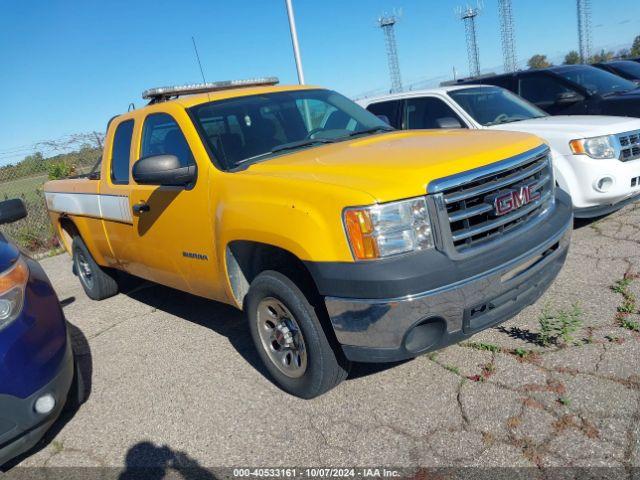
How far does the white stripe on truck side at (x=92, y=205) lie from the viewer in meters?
4.45

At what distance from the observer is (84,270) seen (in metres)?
6.17

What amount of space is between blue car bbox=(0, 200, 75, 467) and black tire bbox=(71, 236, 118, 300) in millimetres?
2674

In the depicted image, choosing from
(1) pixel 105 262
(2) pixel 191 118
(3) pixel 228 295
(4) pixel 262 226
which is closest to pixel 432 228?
(4) pixel 262 226

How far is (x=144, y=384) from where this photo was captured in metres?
3.84

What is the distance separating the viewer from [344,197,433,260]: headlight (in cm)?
251

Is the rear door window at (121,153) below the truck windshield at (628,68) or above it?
above

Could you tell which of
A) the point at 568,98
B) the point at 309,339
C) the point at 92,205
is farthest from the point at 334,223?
the point at 568,98

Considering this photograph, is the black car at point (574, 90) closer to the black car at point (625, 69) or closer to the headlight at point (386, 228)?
the black car at point (625, 69)

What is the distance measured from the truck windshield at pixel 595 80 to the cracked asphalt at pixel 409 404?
4219 millimetres

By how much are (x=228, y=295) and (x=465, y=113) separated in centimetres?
430

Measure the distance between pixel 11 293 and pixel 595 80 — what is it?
8280 mm

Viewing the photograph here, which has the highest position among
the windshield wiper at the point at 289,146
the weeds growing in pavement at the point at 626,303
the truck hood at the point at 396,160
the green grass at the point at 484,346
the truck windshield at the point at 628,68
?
the windshield wiper at the point at 289,146

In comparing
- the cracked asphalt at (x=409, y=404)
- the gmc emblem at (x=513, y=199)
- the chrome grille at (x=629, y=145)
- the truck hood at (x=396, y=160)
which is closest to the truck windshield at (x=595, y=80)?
the chrome grille at (x=629, y=145)

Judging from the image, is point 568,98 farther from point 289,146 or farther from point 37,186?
point 37,186
